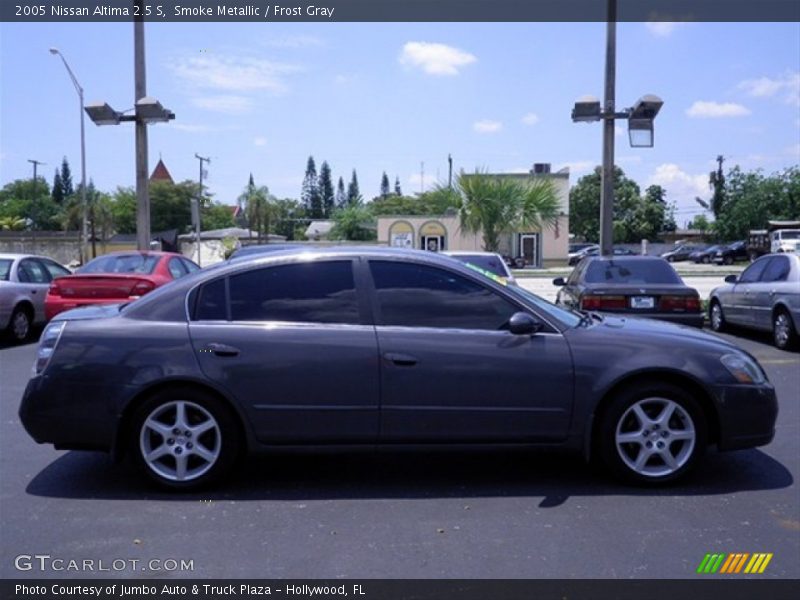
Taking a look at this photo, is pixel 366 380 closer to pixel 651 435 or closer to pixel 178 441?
pixel 178 441

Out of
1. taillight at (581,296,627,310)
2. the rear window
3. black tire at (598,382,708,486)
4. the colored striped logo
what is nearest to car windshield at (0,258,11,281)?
taillight at (581,296,627,310)

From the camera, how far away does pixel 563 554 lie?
3.98 meters

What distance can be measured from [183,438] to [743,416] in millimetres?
3520

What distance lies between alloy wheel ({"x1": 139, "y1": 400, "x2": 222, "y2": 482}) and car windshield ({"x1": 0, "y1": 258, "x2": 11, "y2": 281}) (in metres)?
8.18

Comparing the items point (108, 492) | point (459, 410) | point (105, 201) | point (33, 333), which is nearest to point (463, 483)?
point (459, 410)

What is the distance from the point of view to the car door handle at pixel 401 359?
15.9ft

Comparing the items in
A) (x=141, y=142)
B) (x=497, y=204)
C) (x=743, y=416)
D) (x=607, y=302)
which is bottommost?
(x=743, y=416)

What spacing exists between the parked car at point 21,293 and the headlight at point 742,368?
9.99m

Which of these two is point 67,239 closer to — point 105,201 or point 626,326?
point 105,201

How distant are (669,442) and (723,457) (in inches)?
38.8

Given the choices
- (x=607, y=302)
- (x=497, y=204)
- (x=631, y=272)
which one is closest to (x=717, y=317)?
(x=631, y=272)

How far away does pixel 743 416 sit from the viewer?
16.4ft

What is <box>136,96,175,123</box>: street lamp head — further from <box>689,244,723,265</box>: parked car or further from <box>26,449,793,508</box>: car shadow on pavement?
<box>689,244,723,265</box>: parked car

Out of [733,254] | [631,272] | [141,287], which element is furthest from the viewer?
[733,254]
